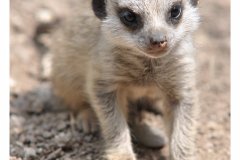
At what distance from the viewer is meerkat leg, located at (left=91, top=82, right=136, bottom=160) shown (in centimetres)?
404

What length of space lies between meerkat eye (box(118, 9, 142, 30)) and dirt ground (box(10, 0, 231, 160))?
3.46 ft

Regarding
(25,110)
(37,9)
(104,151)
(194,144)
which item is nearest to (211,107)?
(194,144)

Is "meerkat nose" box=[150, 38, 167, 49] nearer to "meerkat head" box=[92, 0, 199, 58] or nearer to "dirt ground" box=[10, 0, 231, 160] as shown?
"meerkat head" box=[92, 0, 199, 58]

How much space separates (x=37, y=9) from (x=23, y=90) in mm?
1232

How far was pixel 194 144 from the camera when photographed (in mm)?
4176

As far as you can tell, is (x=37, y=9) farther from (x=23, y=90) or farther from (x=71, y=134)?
(x=71, y=134)

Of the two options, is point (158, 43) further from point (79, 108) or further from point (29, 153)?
point (79, 108)

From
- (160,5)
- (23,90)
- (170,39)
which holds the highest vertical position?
(160,5)

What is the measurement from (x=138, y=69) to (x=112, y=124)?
44 cm

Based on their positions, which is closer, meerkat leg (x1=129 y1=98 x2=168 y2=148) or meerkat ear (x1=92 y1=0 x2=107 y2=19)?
meerkat ear (x1=92 y1=0 x2=107 y2=19)

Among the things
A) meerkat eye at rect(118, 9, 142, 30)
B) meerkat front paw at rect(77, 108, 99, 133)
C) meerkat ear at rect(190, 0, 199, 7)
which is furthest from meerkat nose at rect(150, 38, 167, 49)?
meerkat front paw at rect(77, 108, 99, 133)

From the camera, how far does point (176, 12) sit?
374 cm

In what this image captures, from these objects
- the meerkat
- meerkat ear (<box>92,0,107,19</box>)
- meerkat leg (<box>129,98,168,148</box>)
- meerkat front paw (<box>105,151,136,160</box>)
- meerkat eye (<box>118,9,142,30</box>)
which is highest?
meerkat ear (<box>92,0,107,19</box>)

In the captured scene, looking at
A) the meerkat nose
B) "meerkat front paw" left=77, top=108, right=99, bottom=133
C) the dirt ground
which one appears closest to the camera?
the meerkat nose
